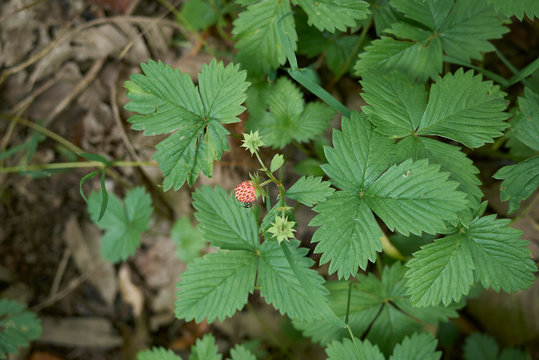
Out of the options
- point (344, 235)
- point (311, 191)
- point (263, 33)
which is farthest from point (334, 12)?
point (344, 235)

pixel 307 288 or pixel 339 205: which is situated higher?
pixel 339 205

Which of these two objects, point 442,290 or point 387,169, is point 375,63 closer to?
point 387,169

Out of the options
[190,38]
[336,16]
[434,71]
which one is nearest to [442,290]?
[434,71]

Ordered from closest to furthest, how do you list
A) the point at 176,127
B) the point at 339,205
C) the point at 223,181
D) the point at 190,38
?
the point at 339,205 → the point at 176,127 → the point at 223,181 → the point at 190,38

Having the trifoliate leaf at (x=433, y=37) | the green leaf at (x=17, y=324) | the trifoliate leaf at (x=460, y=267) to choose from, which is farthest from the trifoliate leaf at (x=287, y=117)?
the green leaf at (x=17, y=324)

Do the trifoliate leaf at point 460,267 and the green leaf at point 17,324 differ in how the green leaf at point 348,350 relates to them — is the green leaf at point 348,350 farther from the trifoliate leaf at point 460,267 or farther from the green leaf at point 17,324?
the green leaf at point 17,324

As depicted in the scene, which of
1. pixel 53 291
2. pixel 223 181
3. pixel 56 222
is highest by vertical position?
pixel 223 181

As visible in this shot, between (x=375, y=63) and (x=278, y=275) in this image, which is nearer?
(x=278, y=275)
